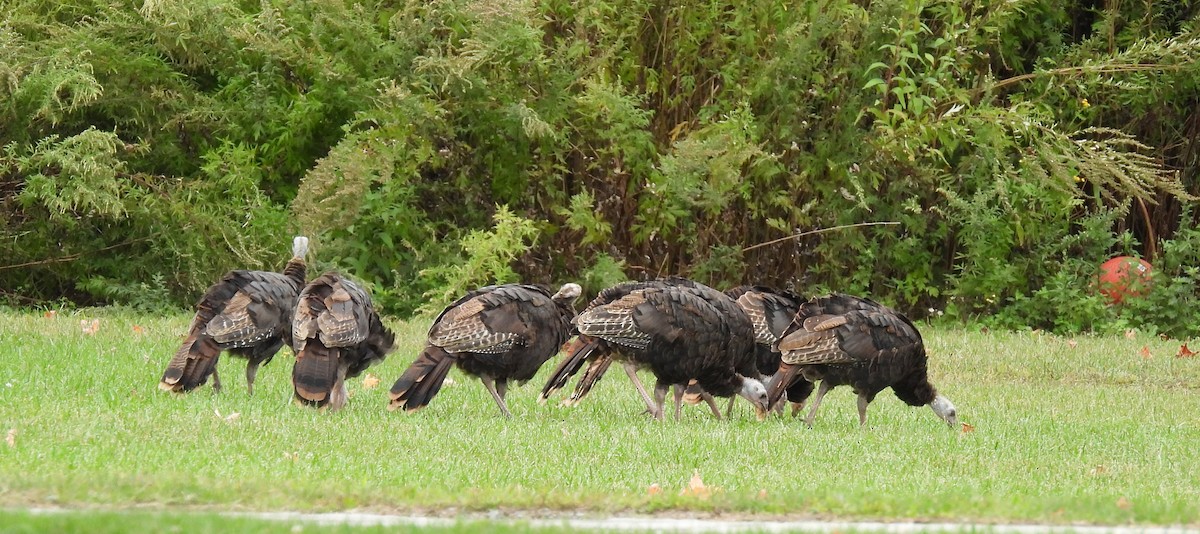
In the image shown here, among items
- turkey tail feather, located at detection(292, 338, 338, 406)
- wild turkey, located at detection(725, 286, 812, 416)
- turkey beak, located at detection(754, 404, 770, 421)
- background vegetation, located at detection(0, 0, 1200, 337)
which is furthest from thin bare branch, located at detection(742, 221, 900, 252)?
turkey tail feather, located at detection(292, 338, 338, 406)

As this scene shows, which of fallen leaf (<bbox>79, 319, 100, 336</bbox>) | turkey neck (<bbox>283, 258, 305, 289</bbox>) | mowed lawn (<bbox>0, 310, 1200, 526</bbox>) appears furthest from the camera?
fallen leaf (<bbox>79, 319, 100, 336</bbox>)

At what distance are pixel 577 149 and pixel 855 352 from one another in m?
7.38

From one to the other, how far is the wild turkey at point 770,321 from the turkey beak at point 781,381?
41 cm

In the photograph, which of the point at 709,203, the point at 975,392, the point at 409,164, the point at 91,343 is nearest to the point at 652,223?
the point at 709,203

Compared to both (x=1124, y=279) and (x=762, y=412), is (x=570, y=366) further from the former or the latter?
(x=1124, y=279)

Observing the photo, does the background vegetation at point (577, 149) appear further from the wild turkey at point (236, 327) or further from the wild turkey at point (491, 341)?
the wild turkey at point (491, 341)

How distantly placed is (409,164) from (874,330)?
24.5ft

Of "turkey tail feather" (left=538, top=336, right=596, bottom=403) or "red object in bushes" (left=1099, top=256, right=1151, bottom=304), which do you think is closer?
"turkey tail feather" (left=538, top=336, right=596, bottom=403)

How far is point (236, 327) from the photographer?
1022 centimetres

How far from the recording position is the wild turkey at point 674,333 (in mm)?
10117

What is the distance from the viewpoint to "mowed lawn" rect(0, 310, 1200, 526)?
6793 mm

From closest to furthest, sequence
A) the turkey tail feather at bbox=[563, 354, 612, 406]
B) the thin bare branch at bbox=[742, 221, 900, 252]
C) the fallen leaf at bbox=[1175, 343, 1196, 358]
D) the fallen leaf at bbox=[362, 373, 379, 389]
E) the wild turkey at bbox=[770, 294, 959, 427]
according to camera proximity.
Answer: the wild turkey at bbox=[770, 294, 959, 427] → the turkey tail feather at bbox=[563, 354, 612, 406] → the fallen leaf at bbox=[362, 373, 379, 389] → the fallen leaf at bbox=[1175, 343, 1196, 358] → the thin bare branch at bbox=[742, 221, 900, 252]

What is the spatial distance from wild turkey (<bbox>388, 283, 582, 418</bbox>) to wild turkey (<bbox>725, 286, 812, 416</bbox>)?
153cm

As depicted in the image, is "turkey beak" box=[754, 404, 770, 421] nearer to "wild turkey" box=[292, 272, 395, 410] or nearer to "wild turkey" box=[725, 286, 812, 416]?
"wild turkey" box=[725, 286, 812, 416]
